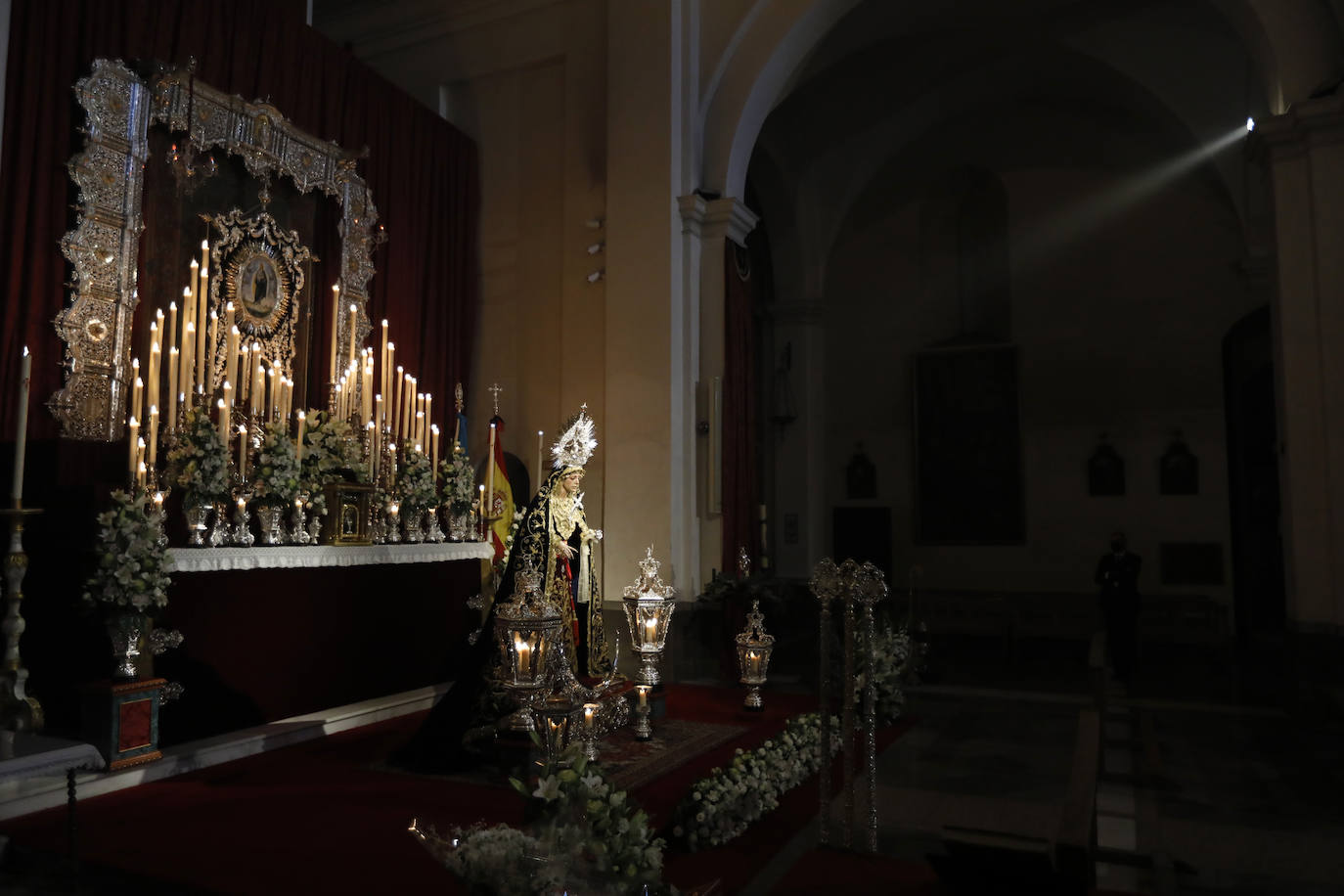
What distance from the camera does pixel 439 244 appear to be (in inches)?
418

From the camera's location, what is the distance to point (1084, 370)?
49.1ft

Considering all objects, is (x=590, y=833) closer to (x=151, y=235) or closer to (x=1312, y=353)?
(x=151, y=235)

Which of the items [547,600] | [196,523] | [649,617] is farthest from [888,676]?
[196,523]

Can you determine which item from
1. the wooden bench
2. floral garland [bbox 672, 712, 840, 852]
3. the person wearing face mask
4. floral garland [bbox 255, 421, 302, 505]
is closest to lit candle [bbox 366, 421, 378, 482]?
floral garland [bbox 255, 421, 302, 505]

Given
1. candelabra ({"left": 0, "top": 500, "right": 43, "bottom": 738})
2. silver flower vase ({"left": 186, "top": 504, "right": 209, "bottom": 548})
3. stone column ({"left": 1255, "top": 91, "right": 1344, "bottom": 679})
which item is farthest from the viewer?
stone column ({"left": 1255, "top": 91, "right": 1344, "bottom": 679})

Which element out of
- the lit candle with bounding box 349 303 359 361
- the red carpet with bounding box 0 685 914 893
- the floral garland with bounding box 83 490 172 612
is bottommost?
the red carpet with bounding box 0 685 914 893

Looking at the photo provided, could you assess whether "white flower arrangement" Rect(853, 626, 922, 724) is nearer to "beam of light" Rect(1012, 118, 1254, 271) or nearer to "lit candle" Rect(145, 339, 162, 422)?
"lit candle" Rect(145, 339, 162, 422)

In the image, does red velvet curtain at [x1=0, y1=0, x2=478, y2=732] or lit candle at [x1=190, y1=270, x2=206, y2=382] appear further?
lit candle at [x1=190, y1=270, x2=206, y2=382]

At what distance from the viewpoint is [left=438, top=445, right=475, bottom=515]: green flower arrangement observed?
825 centimetres

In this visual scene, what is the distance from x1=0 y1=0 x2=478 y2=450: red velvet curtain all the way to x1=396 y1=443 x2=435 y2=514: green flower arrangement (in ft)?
5.79

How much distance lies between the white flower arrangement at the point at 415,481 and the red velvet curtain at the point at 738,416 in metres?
3.26

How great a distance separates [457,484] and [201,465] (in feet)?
8.47

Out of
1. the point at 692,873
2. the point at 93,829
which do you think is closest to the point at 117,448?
the point at 93,829

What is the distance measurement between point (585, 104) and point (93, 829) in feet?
27.8
